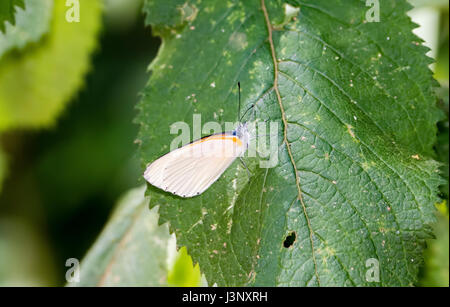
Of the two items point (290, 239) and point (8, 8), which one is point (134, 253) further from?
point (8, 8)

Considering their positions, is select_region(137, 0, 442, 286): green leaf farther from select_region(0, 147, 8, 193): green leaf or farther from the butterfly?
select_region(0, 147, 8, 193): green leaf

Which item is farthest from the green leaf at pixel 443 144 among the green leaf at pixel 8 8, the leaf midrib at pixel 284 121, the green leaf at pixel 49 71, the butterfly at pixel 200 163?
the green leaf at pixel 49 71

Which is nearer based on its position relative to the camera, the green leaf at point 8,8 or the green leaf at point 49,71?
the green leaf at point 8,8

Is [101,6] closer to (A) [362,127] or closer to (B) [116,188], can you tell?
(B) [116,188]

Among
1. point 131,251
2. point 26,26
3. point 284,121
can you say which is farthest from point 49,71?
point 284,121

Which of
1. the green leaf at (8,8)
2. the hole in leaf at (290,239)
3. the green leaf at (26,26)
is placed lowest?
the hole in leaf at (290,239)

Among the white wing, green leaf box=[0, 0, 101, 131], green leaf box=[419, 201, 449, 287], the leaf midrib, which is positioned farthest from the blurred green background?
green leaf box=[419, 201, 449, 287]

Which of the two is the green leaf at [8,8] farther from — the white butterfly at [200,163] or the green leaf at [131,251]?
the green leaf at [131,251]
